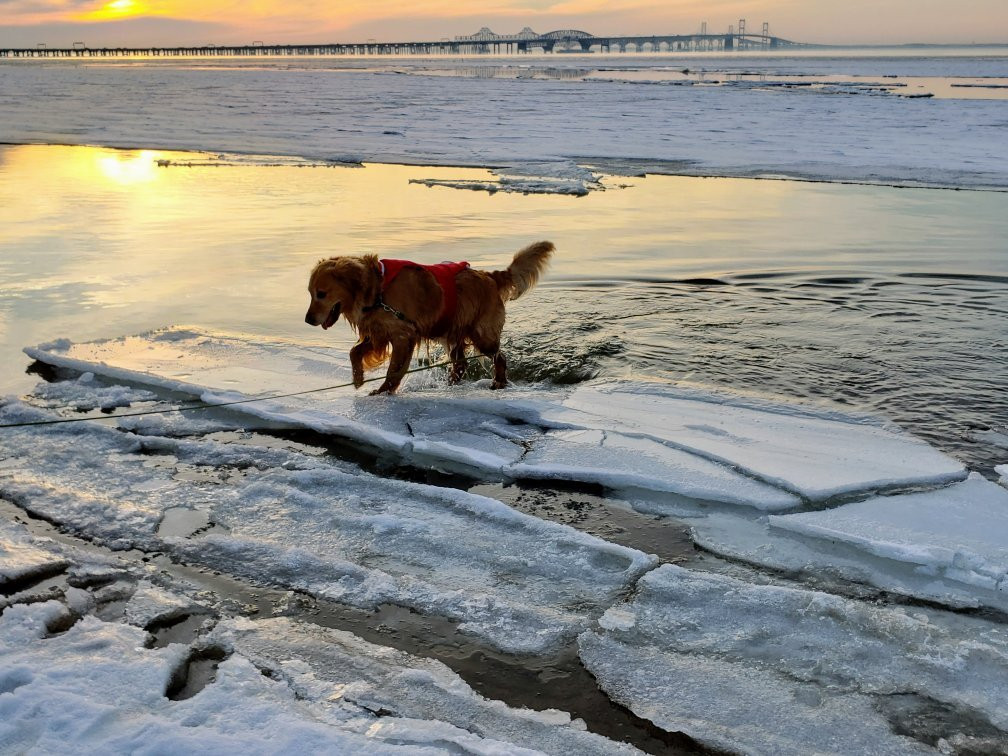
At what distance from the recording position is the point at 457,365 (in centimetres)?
567

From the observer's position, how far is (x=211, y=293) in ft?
24.0

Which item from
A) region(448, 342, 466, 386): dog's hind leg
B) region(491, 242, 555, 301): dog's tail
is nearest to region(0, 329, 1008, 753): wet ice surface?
region(448, 342, 466, 386): dog's hind leg

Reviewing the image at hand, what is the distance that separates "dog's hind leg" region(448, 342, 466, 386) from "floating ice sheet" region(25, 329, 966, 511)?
140 millimetres

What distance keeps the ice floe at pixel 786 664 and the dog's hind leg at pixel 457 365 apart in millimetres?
2732

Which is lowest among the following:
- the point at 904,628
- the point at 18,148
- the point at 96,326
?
the point at 904,628

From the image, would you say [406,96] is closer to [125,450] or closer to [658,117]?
[658,117]

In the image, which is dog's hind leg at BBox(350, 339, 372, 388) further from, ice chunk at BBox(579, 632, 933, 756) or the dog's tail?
ice chunk at BBox(579, 632, 933, 756)

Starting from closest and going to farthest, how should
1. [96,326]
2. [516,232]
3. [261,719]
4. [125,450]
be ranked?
[261,719] < [125,450] < [96,326] < [516,232]

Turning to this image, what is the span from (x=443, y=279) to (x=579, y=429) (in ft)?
4.51

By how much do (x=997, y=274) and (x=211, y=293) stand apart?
281 inches

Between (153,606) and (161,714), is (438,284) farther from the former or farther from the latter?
(161,714)

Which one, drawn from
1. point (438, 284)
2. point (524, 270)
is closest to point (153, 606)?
point (438, 284)

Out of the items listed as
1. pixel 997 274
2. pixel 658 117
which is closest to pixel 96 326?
pixel 997 274

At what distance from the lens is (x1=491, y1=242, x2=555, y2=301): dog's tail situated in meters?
5.59
